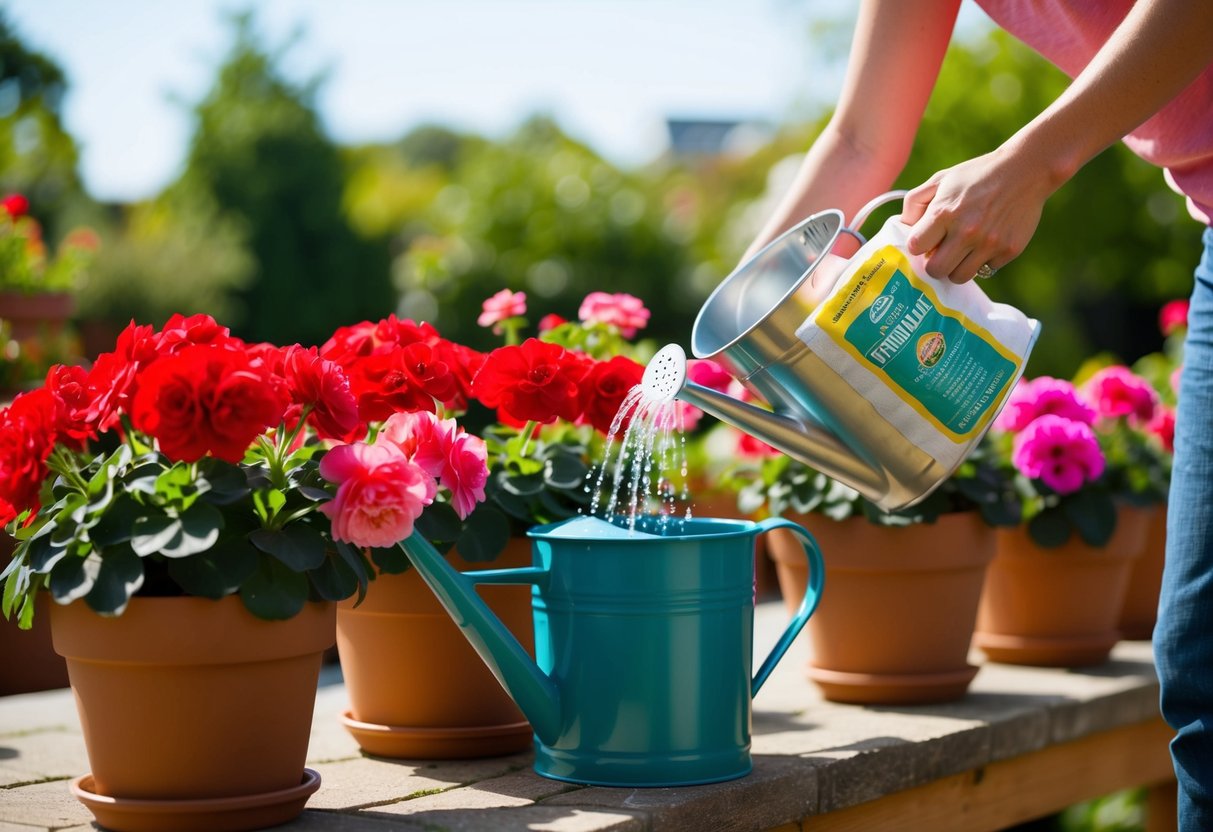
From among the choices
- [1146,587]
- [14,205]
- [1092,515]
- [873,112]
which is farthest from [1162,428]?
[14,205]

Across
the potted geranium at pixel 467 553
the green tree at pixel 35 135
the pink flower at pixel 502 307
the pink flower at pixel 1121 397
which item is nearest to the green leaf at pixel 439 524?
the potted geranium at pixel 467 553

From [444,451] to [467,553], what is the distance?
9.1 inches

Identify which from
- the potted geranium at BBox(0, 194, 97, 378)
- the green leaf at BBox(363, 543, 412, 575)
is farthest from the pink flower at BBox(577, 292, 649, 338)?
the potted geranium at BBox(0, 194, 97, 378)

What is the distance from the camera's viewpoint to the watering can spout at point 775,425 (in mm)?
1435

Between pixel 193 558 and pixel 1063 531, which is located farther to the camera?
pixel 1063 531

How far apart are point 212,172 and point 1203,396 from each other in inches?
698

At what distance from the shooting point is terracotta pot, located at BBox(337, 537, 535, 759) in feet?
5.57

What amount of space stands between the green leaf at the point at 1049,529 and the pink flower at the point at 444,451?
119 cm

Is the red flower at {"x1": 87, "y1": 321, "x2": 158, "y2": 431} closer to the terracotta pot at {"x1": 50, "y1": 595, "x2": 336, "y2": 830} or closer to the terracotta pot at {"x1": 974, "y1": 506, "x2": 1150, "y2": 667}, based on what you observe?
the terracotta pot at {"x1": 50, "y1": 595, "x2": 336, "y2": 830}

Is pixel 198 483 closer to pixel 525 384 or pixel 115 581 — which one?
pixel 115 581

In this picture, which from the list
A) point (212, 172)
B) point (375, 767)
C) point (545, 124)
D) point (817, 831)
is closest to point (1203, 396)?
point (817, 831)

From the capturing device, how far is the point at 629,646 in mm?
1503

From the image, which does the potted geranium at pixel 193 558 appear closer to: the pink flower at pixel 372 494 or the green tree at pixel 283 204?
the pink flower at pixel 372 494

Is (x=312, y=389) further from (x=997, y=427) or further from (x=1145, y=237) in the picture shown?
(x=1145, y=237)
